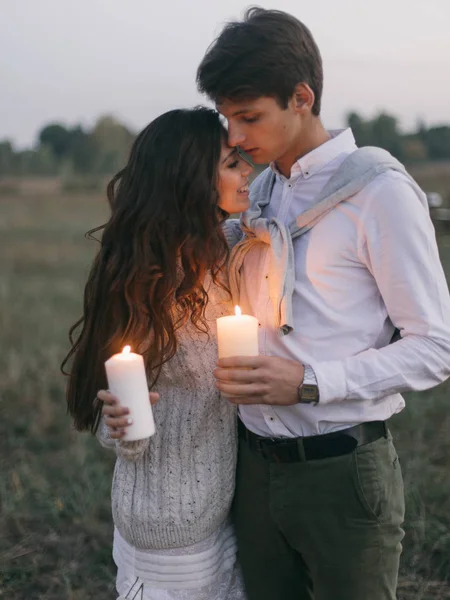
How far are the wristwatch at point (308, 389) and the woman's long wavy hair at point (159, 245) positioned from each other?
1.32 feet

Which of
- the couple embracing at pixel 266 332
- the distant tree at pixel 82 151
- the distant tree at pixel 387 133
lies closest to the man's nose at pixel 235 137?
the couple embracing at pixel 266 332

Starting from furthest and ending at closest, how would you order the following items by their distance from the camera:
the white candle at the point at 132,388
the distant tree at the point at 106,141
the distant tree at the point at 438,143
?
the distant tree at the point at 106,141 → the distant tree at the point at 438,143 → the white candle at the point at 132,388

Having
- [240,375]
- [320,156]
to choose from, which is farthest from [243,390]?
[320,156]

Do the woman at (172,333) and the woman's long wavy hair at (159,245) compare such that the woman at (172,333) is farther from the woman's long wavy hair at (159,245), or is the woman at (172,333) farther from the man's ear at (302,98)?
the man's ear at (302,98)

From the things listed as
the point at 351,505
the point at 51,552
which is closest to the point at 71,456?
the point at 51,552

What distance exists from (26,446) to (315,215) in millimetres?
3341

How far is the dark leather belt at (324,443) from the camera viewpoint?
2.04 meters

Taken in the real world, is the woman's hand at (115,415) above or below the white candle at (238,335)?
below

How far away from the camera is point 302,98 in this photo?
213 cm

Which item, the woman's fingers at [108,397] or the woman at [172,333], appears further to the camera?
the woman at [172,333]

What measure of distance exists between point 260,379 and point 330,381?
0.19 metres

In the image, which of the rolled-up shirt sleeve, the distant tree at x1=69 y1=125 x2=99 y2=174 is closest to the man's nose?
the rolled-up shirt sleeve

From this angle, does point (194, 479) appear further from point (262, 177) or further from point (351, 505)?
point (262, 177)

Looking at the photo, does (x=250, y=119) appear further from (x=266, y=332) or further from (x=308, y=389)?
(x=308, y=389)
